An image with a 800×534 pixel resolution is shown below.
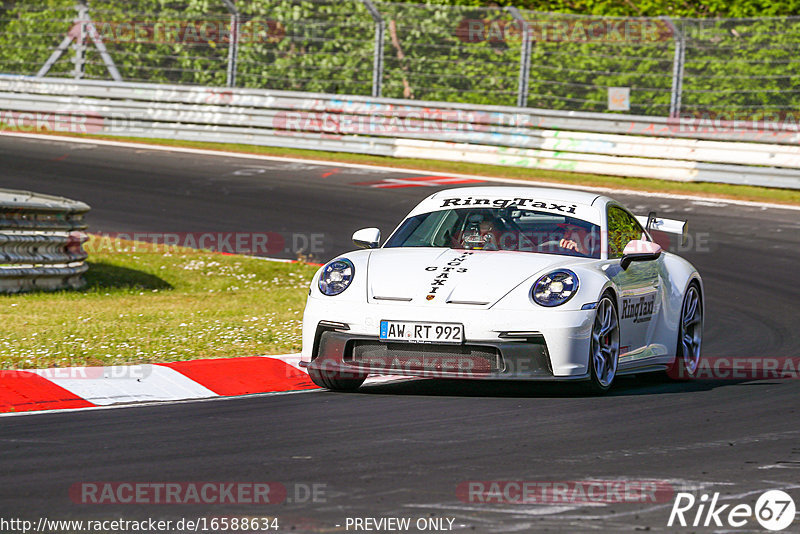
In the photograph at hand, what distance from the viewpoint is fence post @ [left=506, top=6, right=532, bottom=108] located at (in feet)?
71.9

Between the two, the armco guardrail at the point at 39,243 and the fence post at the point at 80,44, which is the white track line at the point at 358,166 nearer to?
the fence post at the point at 80,44

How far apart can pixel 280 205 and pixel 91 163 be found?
182 inches

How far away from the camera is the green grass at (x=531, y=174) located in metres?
19.4

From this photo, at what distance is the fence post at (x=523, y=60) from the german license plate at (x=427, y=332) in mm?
15248

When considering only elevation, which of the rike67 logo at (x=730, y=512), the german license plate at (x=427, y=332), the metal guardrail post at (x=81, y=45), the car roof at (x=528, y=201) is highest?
the metal guardrail post at (x=81, y=45)

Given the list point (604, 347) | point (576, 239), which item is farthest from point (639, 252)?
point (604, 347)

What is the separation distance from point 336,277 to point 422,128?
15.0 metres

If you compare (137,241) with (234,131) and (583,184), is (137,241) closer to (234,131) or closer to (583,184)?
(583,184)

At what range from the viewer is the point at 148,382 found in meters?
7.77

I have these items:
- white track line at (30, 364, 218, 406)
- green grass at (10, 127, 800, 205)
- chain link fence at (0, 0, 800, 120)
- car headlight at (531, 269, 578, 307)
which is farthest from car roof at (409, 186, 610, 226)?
chain link fence at (0, 0, 800, 120)

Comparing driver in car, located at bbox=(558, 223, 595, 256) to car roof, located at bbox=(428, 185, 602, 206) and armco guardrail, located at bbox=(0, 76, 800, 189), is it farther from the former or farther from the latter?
armco guardrail, located at bbox=(0, 76, 800, 189)

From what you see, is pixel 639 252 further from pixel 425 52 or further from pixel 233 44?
pixel 233 44

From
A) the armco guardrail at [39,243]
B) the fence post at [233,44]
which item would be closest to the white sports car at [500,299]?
the armco guardrail at [39,243]

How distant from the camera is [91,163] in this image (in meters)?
20.9
